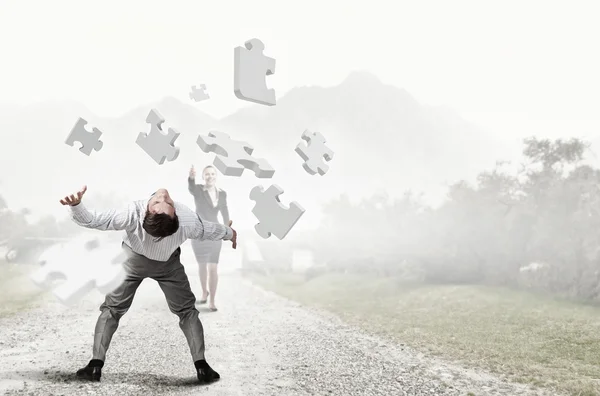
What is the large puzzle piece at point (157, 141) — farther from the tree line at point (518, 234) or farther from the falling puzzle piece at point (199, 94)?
the tree line at point (518, 234)

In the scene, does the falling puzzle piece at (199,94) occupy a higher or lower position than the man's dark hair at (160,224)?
higher

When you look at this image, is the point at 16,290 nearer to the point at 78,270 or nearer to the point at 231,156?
the point at 78,270

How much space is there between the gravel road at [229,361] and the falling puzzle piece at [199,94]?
5.34 m

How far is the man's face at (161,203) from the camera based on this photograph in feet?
19.9

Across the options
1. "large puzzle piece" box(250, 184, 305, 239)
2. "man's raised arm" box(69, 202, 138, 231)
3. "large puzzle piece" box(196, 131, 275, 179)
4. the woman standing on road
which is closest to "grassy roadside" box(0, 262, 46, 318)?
the woman standing on road

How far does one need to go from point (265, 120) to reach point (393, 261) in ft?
199

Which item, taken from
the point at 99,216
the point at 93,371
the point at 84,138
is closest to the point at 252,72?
the point at 84,138

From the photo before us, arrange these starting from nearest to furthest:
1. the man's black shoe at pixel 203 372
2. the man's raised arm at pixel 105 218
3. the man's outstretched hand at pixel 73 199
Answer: the man's outstretched hand at pixel 73 199 < the man's raised arm at pixel 105 218 < the man's black shoe at pixel 203 372

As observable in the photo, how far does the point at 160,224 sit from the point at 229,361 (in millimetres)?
3634

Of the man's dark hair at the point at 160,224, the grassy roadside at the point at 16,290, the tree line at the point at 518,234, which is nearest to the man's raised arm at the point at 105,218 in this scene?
the man's dark hair at the point at 160,224

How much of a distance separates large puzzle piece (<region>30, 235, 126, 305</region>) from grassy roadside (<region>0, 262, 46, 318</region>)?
600 centimetres

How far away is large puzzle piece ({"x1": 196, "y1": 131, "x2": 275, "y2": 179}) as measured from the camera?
8.73m

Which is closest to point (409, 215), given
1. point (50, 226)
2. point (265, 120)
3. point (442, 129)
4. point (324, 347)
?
point (50, 226)

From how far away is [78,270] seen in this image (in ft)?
27.5
